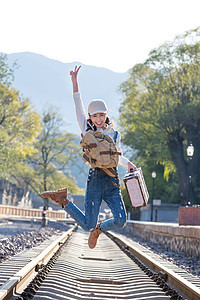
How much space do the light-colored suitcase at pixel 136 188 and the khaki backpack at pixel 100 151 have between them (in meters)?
0.23

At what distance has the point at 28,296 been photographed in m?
4.84

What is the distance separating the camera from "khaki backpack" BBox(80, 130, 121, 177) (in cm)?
483

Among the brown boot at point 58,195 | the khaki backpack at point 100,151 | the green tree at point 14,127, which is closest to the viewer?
the khaki backpack at point 100,151

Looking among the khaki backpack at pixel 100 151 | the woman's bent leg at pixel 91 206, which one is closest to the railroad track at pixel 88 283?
the woman's bent leg at pixel 91 206

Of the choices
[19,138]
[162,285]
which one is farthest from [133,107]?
[162,285]

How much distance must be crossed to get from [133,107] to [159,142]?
7436mm

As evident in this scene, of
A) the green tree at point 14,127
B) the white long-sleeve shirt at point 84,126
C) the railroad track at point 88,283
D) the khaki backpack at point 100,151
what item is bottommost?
the railroad track at point 88,283

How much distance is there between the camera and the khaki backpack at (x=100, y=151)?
4.83m

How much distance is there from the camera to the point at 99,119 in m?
5.01

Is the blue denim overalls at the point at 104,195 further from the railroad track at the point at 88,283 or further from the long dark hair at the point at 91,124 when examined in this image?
the railroad track at the point at 88,283

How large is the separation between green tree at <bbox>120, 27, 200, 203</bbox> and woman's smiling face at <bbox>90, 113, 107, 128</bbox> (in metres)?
36.0

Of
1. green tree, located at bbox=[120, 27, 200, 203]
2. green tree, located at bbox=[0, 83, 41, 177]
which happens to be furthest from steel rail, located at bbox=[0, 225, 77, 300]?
green tree, located at bbox=[120, 27, 200, 203]

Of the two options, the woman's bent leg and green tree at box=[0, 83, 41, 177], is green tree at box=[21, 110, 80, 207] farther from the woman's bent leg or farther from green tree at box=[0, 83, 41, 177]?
the woman's bent leg

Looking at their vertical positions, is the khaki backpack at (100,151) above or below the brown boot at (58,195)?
above
